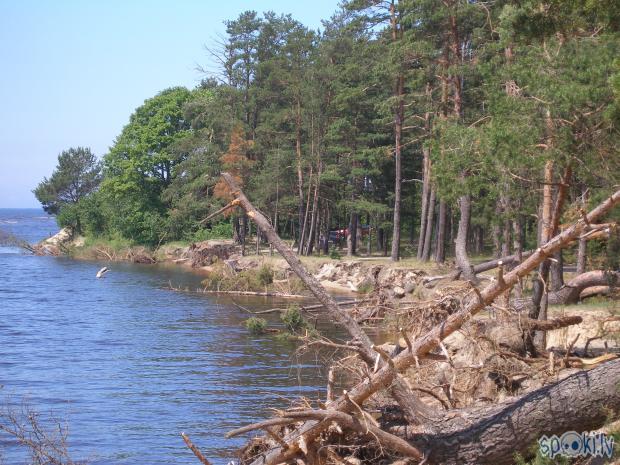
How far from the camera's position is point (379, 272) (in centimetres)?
3844

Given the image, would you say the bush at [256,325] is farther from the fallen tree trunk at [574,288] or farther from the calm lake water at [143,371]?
the fallen tree trunk at [574,288]

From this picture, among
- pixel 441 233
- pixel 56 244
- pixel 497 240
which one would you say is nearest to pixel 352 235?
pixel 441 233

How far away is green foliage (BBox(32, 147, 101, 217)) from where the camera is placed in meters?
88.6

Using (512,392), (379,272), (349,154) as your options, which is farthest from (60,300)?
(512,392)

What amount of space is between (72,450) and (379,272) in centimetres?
2581

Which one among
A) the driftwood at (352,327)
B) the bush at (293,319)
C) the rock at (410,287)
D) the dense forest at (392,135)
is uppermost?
the dense forest at (392,135)

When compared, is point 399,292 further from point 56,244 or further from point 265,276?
point 56,244

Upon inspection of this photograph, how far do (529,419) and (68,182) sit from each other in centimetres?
8590

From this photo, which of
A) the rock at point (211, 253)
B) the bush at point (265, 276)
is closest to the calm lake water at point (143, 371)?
the bush at point (265, 276)

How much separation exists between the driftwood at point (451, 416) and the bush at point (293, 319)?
14601mm

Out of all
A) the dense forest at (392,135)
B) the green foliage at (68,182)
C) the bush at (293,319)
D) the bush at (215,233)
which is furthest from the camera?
the green foliage at (68,182)

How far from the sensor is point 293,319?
24.9 meters

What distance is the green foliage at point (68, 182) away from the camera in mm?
88562

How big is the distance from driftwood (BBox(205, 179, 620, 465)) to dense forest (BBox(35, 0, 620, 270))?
272 cm
